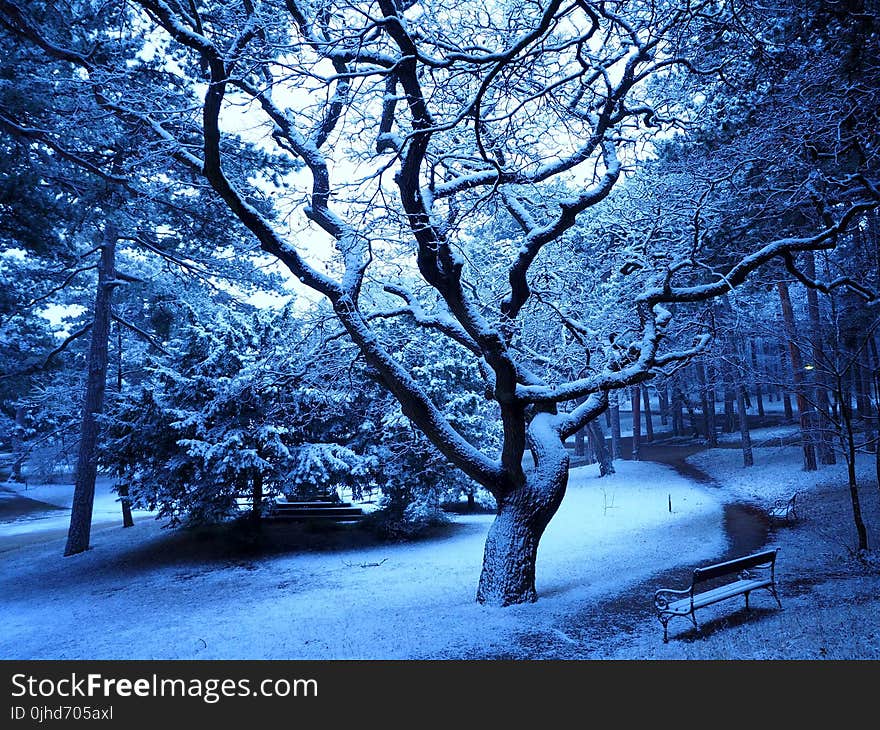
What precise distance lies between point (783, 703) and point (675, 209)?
232 inches

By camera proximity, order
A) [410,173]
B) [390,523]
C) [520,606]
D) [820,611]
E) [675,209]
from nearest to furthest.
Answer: [820,611], [410,173], [520,606], [675,209], [390,523]

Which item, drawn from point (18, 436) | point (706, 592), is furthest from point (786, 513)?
point (18, 436)

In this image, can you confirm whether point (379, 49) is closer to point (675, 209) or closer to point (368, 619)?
point (675, 209)

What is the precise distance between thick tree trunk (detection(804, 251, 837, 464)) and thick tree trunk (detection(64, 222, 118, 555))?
41.5ft

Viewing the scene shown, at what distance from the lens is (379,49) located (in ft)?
18.6

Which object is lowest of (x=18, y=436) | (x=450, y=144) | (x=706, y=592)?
(x=706, y=592)

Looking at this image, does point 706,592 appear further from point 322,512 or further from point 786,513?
point 322,512

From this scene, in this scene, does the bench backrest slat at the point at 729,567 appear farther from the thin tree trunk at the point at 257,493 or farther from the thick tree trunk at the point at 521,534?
the thin tree trunk at the point at 257,493

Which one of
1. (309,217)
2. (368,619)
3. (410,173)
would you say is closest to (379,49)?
(410,173)

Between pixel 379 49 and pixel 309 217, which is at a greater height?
pixel 379 49

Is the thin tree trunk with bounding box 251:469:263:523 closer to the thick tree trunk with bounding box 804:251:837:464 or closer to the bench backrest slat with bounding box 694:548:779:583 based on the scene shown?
the bench backrest slat with bounding box 694:548:779:583

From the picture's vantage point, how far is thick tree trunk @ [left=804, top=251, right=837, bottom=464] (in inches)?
273

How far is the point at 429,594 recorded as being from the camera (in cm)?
718

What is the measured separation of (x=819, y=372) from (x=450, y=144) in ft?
35.8
